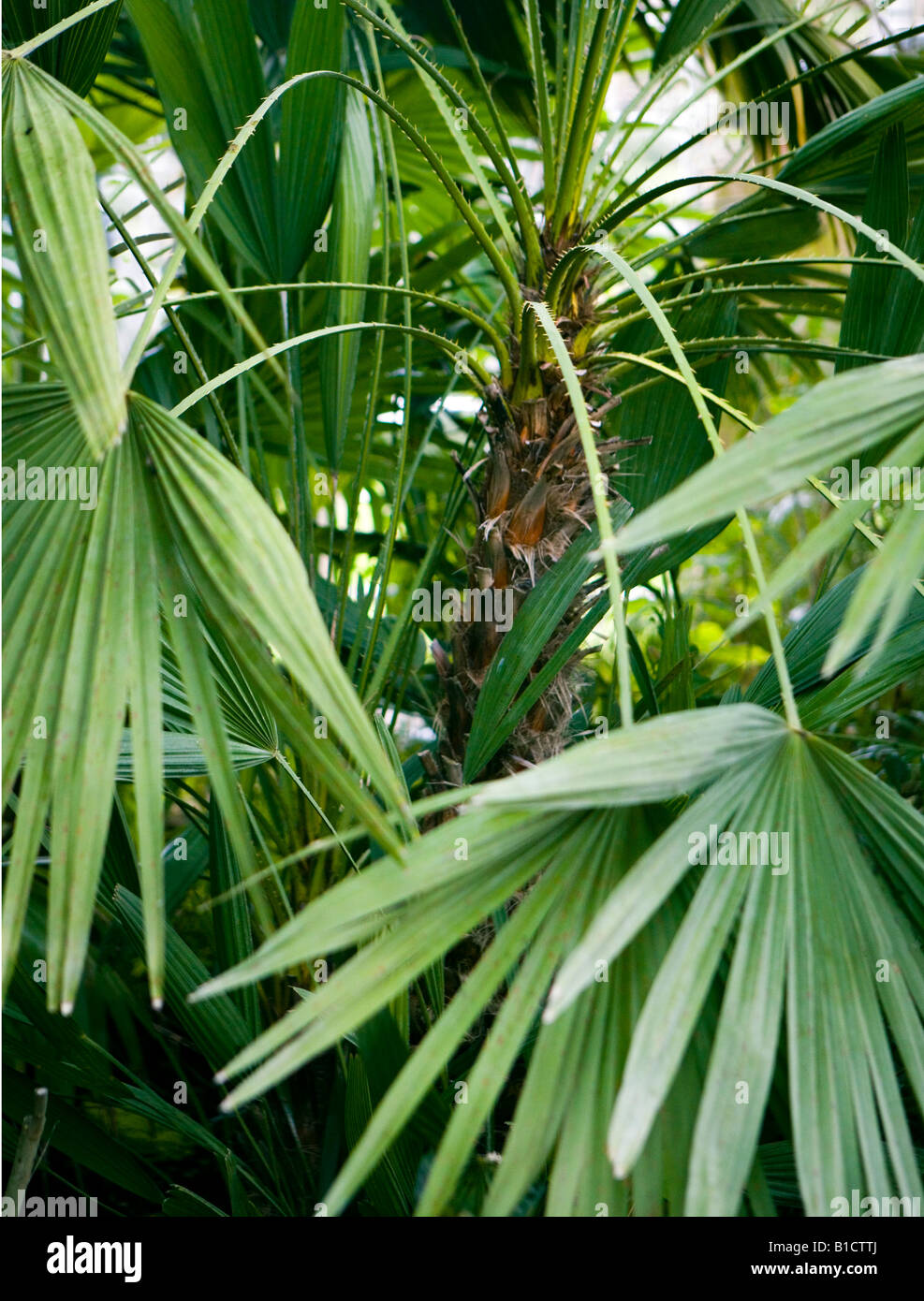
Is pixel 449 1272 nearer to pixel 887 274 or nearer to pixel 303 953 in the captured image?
pixel 303 953

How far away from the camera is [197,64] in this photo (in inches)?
35.0

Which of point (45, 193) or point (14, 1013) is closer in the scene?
point (45, 193)

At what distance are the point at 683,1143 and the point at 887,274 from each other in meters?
0.79

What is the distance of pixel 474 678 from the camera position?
87 cm

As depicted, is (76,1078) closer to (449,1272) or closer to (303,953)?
(449,1272)

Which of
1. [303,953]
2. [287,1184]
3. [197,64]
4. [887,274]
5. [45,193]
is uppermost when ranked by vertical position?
[197,64]

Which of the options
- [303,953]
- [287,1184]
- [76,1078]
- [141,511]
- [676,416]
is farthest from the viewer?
[676,416]

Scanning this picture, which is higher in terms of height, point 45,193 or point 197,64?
point 197,64

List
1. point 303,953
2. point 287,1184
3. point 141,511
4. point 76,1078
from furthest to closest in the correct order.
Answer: point 287,1184
point 76,1078
point 141,511
point 303,953

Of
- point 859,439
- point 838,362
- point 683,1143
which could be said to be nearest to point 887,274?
point 838,362

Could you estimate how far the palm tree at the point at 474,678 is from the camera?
0.45 meters

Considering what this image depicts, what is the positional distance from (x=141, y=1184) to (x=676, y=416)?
881 mm

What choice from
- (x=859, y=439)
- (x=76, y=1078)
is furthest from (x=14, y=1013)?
(x=859, y=439)

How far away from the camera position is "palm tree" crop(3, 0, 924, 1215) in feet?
1.49
